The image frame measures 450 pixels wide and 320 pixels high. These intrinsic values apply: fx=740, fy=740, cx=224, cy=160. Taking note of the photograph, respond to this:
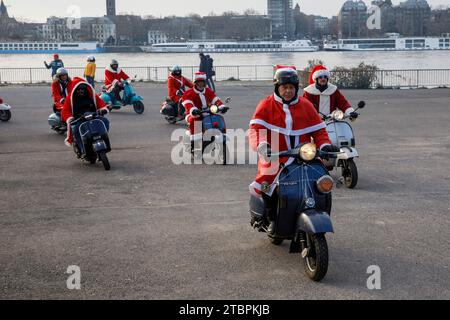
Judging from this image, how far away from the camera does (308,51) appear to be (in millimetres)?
129875

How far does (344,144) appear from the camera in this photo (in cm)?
1093

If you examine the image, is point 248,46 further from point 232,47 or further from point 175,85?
point 175,85

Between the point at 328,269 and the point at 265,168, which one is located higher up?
the point at 265,168

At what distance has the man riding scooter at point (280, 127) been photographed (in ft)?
23.0

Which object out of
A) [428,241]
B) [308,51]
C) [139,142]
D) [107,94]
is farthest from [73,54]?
[428,241]

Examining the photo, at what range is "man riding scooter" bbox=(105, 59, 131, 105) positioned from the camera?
23.4m

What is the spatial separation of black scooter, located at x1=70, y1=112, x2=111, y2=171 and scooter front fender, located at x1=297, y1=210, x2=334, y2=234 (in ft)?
21.2

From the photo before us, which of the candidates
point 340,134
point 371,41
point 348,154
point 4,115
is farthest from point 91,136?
point 371,41

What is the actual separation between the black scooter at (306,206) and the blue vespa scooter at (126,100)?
16290 mm

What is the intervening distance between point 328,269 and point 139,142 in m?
9.65

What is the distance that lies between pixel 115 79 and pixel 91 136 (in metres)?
11.2

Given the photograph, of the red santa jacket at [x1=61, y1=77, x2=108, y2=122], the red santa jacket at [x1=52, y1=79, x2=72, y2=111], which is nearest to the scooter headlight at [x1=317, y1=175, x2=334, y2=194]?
the red santa jacket at [x1=61, y1=77, x2=108, y2=122]

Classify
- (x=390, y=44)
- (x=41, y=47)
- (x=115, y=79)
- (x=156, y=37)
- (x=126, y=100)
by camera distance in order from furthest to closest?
(x=156, y=37)
(x=41, y=47)
(x=390, y=44)
(x=115, y=79)
(x=126, y=100)
